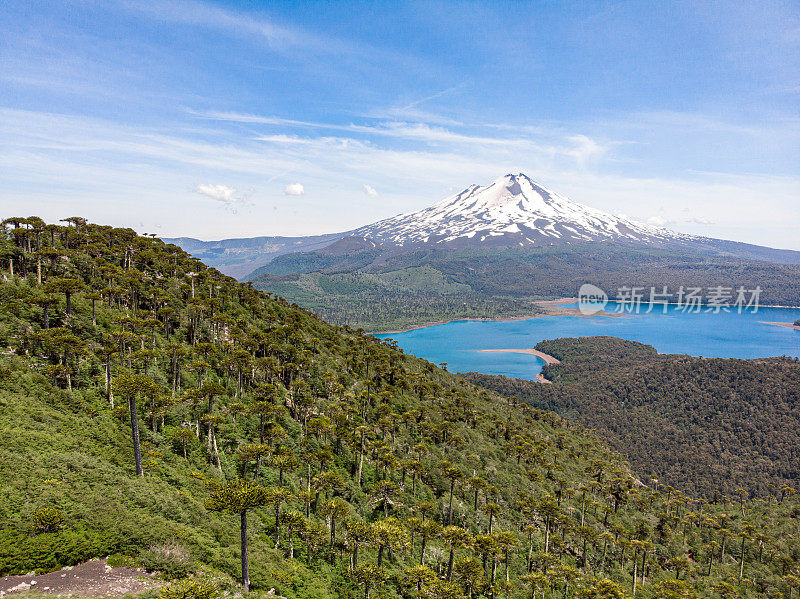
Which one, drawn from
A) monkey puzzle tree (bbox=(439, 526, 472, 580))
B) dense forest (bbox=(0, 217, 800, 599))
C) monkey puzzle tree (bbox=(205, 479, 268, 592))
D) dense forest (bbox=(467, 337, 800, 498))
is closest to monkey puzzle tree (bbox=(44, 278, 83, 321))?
dense forest (bbox=(0, 217, 800, 599))

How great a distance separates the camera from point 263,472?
114 feet

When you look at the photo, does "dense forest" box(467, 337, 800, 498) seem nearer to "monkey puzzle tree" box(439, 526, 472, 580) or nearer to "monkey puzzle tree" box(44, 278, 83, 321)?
"monkey puzzle tree" box(439, 526, 472, 580)

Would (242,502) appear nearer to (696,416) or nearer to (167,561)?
(167,561)

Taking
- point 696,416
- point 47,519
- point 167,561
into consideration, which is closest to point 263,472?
point 167,561

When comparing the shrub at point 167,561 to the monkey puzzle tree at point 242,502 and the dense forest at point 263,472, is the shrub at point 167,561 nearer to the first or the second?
the dense forest at point 263,472

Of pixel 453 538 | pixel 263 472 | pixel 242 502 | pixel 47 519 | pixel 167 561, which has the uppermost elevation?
pixel 242 502

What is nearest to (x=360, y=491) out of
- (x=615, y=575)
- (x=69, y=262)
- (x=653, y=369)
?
(x=615, y=575)

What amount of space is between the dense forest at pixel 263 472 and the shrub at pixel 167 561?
7cm

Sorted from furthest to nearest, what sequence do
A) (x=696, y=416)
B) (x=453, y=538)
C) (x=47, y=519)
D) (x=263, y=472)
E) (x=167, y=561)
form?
(x=696, y=416) → (x=263, y=472) → (x=453, y=538) → (x=167, y=561) → (x=47, y=519)

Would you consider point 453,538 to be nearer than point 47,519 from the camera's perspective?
No

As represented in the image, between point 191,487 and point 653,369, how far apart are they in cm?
19764

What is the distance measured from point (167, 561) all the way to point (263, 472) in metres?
17.6

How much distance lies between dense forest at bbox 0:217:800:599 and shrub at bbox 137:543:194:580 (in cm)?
7

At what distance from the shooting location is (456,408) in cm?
7350
